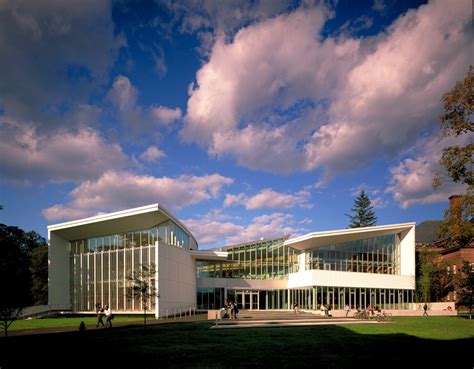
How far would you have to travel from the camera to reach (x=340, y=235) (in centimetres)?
4800

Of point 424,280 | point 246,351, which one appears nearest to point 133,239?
point 246,351

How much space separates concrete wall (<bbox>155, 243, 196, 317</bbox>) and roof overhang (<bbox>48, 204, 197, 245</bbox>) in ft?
8.40

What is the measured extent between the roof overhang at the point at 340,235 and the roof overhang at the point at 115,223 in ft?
42.5

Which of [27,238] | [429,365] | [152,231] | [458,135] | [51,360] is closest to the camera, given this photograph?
[429,365]

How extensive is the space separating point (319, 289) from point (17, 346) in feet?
112

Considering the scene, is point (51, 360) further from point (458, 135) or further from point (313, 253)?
point (313, 253)

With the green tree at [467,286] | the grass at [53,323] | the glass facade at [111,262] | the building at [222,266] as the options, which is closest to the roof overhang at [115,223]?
the building at [222,266]

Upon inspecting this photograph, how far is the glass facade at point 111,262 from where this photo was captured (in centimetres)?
3900

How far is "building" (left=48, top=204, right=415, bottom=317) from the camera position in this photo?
130 feet

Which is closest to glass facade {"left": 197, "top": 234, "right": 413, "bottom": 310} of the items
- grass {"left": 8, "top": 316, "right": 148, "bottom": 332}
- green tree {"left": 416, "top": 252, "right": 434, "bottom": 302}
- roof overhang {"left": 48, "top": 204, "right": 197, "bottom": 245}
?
green tree {"left": 416, "top": 252, "right": 434, "bottom": 302}

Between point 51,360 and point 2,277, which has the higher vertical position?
point 2,277

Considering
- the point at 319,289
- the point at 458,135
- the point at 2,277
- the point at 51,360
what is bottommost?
the point at 319,289

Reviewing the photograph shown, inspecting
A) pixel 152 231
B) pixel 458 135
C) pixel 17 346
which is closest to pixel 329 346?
pixel 17 346

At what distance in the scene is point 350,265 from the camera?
50031 millimetres
